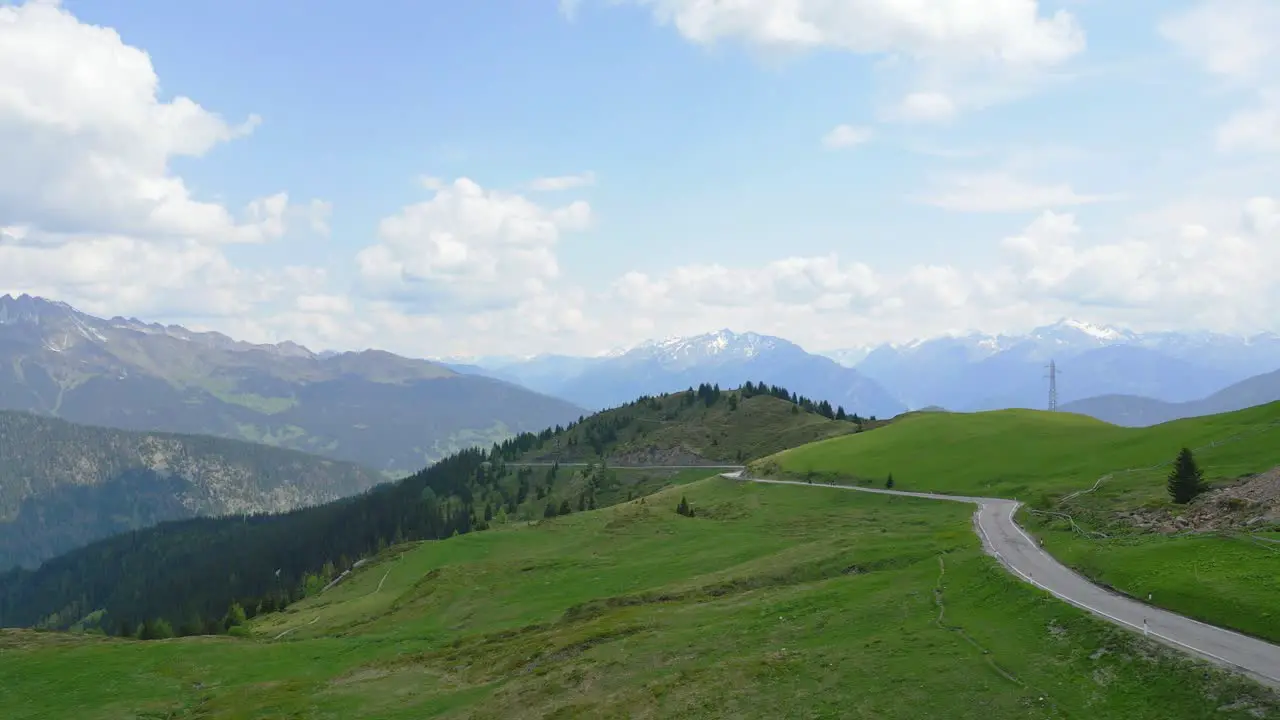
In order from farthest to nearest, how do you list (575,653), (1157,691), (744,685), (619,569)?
(619,569)
(575,653)
(744,685)
(1157,691)

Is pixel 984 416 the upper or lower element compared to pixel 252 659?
upper

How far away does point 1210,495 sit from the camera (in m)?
55.1

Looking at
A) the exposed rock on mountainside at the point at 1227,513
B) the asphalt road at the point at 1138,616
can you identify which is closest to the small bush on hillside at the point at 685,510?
the asphalt road at the point at 1138,616

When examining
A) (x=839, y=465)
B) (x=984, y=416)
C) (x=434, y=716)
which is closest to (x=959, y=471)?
(x=839, y=465)

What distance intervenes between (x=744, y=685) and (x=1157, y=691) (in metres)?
15.3

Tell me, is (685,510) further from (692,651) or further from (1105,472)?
(692,651)

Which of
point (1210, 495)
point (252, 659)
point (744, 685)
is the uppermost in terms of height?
point (1210, 495)

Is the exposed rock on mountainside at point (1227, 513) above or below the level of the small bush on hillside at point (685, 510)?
above

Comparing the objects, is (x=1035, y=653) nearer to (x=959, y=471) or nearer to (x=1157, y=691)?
(x=1157, y=691)

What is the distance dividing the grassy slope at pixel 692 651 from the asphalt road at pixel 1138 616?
1.33 meters

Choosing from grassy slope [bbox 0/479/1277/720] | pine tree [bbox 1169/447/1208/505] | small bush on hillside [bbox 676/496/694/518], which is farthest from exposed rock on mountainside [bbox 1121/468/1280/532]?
small bush on hillside [bbox 676/496/694/518]

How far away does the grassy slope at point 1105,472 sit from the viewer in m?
34.8

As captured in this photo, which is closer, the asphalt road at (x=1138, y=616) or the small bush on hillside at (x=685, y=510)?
the asphalt road at (x=1138, y=616)

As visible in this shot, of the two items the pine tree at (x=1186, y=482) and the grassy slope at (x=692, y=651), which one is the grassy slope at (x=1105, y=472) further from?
the grassy slope at (x=692, y=651)
